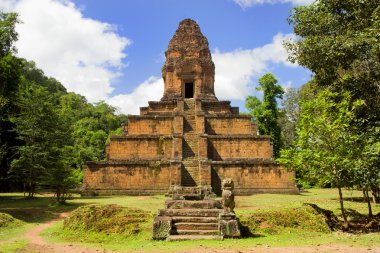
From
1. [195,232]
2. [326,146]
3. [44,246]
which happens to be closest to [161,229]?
[195,232]

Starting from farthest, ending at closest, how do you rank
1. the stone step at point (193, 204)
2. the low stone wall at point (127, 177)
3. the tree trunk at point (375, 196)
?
1. the low stone wall at point (127, 177)
2. the tree trunk at point (375, 196)
3. the stone step at point (193, 204)

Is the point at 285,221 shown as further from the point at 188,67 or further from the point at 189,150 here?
the point at 188,67

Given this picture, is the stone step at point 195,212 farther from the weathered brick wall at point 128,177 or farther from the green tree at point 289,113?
the green tree at point 289,113

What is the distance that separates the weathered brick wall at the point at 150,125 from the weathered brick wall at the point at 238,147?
320 cm

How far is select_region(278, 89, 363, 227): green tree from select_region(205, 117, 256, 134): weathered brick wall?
1064 cm

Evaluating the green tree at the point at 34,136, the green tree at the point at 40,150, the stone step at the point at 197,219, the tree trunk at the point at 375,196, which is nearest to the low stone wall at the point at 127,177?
the green tree at the point at 40,150

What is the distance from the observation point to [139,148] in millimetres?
21578

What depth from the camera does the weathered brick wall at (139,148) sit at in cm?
2148

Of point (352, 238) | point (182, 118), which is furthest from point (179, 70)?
point (352, 238)

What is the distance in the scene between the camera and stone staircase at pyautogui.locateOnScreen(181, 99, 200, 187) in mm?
19609

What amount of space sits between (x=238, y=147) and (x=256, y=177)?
2425 mm

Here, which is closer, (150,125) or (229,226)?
(229,226)

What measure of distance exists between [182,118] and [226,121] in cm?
308

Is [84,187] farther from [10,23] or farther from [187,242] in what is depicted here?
[187,242]
